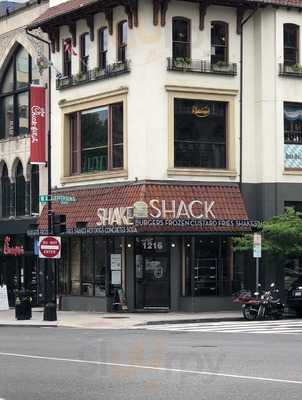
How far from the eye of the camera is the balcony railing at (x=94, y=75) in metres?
34.1

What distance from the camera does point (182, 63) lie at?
111 feet

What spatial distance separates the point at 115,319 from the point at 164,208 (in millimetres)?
4887

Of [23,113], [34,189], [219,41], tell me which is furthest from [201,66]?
[23,113]

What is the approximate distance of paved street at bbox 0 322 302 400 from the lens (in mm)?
12273

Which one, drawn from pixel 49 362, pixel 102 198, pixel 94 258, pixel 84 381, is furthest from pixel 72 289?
pixel 84 381

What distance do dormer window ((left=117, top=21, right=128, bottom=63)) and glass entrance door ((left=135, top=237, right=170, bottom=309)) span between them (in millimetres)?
7386

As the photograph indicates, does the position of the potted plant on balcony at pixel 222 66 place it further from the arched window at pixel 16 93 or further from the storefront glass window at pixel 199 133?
the arched window at pixel 16 93

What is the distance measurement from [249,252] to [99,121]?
8200mm

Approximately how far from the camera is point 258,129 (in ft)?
116

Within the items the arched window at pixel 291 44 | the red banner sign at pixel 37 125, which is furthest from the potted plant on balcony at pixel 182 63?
the red banner sign at pixel 37 125

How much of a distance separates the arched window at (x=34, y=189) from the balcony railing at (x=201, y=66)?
10196 mm

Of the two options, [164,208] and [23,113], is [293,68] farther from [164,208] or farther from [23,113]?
[23,113]

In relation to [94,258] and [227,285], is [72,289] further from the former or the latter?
[227,285]

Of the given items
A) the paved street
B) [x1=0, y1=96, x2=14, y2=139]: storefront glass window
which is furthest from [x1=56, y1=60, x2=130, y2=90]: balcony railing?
the paved street
